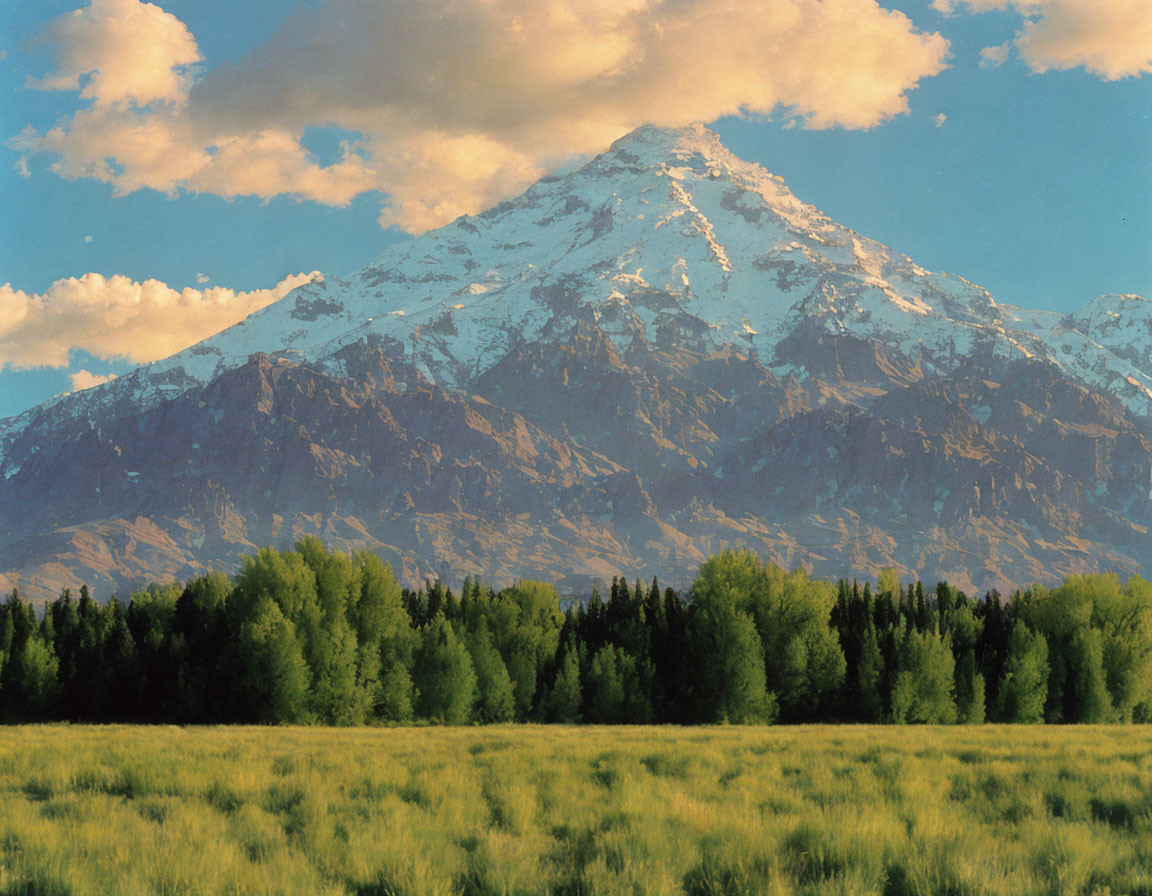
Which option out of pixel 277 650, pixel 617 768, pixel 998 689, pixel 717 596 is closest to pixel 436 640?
pixel 277 650

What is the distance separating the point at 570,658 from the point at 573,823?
221 feet

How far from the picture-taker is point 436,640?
3049 inches

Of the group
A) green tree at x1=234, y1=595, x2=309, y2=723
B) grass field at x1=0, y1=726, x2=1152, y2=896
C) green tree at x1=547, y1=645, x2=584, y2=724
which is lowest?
green tree at x1=547, y1=645, x2=584, y2=724

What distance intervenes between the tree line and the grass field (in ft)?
156

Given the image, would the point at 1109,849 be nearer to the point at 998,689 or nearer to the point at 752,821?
the point at 752,821

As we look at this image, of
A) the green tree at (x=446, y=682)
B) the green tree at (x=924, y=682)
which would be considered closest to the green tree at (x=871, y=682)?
the green tree at (x=924, y=682)

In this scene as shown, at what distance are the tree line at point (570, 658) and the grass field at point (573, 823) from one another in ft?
156

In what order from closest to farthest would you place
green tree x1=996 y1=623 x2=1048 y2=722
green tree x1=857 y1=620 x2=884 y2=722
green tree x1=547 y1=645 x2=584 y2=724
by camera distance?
green tree x1=857 y1=620 x2=884 y2=722
green tree x1=996 y1=623 x2=1048 y2=722
green tree x1=547 y1=645 x2=584 y2=724

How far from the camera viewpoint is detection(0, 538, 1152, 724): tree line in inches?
2758

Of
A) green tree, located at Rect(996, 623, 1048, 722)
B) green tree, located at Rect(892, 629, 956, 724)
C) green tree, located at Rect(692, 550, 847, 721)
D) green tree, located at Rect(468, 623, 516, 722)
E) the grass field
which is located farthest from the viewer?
green tree, located at Rect(468, 623, 516, 722)

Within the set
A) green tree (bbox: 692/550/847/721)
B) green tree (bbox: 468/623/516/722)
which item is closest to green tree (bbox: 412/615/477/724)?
green tree (bbox: 468/623/516/722)

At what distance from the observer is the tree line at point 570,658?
230ft

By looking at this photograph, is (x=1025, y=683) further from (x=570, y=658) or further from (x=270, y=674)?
(x=270, y=674)

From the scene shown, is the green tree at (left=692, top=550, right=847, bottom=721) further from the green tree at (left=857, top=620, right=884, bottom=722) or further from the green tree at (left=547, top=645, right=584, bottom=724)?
the green tree at (left=547, top=645, right=584, bottom=724)
